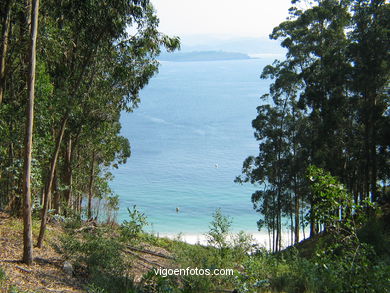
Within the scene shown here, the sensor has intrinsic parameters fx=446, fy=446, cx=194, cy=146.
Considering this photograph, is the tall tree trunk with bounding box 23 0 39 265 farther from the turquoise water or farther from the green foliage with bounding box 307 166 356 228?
the turquoise water

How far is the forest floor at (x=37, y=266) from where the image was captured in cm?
688

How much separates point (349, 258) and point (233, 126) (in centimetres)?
7767

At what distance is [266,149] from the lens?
80.8 ft

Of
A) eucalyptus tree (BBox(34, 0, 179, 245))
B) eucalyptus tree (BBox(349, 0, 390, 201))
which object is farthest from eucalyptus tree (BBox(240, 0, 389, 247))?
eucalyptus tree (BBox(34, 0, 179, 245))

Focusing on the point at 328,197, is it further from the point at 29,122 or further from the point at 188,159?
the point at 188,159

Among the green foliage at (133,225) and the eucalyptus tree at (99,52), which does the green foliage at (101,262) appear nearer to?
the green foliage at (133,225)

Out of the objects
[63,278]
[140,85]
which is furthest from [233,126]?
[63,278]

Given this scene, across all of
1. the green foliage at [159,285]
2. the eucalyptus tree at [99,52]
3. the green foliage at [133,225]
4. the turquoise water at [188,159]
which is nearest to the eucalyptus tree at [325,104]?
the eucalyptus tree at [99,52]

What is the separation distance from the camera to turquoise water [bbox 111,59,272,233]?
45.2m

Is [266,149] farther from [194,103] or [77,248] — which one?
[194,103]

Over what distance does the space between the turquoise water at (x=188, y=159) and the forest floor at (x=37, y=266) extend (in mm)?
23784

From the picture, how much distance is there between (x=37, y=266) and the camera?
8047 mm

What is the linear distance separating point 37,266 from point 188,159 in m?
56.0

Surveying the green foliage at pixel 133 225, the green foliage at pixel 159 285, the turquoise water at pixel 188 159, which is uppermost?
the turquoise water at pixel 188 159
